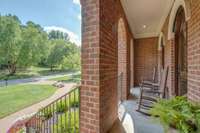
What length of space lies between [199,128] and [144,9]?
3804mm

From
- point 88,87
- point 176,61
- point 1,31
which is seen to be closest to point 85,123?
point 88,87

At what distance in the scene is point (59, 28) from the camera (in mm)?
53438

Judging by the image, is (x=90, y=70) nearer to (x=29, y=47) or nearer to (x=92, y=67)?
(x=92, y=67)

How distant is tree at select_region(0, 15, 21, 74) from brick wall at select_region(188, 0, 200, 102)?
22511 mm

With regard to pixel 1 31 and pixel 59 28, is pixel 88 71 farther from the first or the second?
pixel 59 28

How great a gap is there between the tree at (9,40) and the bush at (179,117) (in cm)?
2301

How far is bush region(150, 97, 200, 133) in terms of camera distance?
125 centimetres

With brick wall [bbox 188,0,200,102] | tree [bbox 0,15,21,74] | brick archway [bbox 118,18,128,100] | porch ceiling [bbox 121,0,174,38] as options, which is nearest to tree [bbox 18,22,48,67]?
tree [bbox 0,15,21,74]

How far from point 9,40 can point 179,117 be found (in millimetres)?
23295

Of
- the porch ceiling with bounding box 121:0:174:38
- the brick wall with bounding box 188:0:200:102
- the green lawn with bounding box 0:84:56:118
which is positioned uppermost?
the porch ceiling with bounding box 121:0:174:38

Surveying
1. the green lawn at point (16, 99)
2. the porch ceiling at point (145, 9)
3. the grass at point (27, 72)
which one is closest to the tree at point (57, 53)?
the grass at point (27, 72)

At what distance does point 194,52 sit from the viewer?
2.31m

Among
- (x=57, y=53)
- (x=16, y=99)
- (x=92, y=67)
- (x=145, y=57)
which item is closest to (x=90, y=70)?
(x=92, y=67)

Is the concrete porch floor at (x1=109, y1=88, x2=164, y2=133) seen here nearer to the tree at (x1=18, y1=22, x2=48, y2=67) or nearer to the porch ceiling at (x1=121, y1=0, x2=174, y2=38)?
the porch ceiling at (x1=121, y1=0, x2=174, y2=38)
